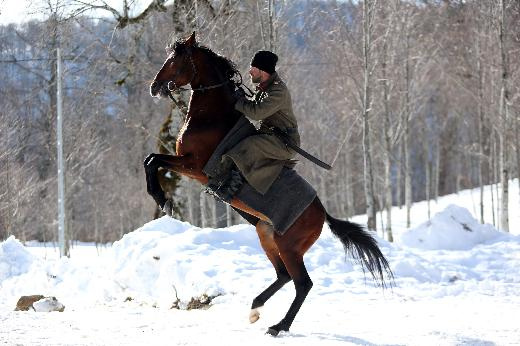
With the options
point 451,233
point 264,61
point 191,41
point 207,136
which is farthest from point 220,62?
point 451,233

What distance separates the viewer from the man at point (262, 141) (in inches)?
265

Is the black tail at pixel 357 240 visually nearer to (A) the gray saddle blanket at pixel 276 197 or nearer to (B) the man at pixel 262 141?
(A) the gray saddle blanket at pixel 276 197

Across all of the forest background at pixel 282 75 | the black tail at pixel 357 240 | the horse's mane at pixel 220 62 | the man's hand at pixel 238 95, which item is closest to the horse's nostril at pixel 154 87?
the horse's mane at pixel 220 62

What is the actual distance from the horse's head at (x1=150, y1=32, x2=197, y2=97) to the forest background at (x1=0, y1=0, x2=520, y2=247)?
14.7 ft

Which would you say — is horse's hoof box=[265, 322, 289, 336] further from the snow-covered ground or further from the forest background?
the forest background

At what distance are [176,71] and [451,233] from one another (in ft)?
39.6

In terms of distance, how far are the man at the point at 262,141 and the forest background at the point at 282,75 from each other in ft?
15.8

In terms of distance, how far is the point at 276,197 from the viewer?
683cm

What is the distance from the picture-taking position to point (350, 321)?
7664 millimetres

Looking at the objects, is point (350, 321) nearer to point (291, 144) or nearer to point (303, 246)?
point (303, 246)

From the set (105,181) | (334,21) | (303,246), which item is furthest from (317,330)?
(105,181)

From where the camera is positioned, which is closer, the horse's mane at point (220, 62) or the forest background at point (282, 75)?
the horse's mane at point (220, 62)

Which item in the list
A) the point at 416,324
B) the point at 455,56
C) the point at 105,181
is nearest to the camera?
the point at 416,324

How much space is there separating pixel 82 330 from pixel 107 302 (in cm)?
403
